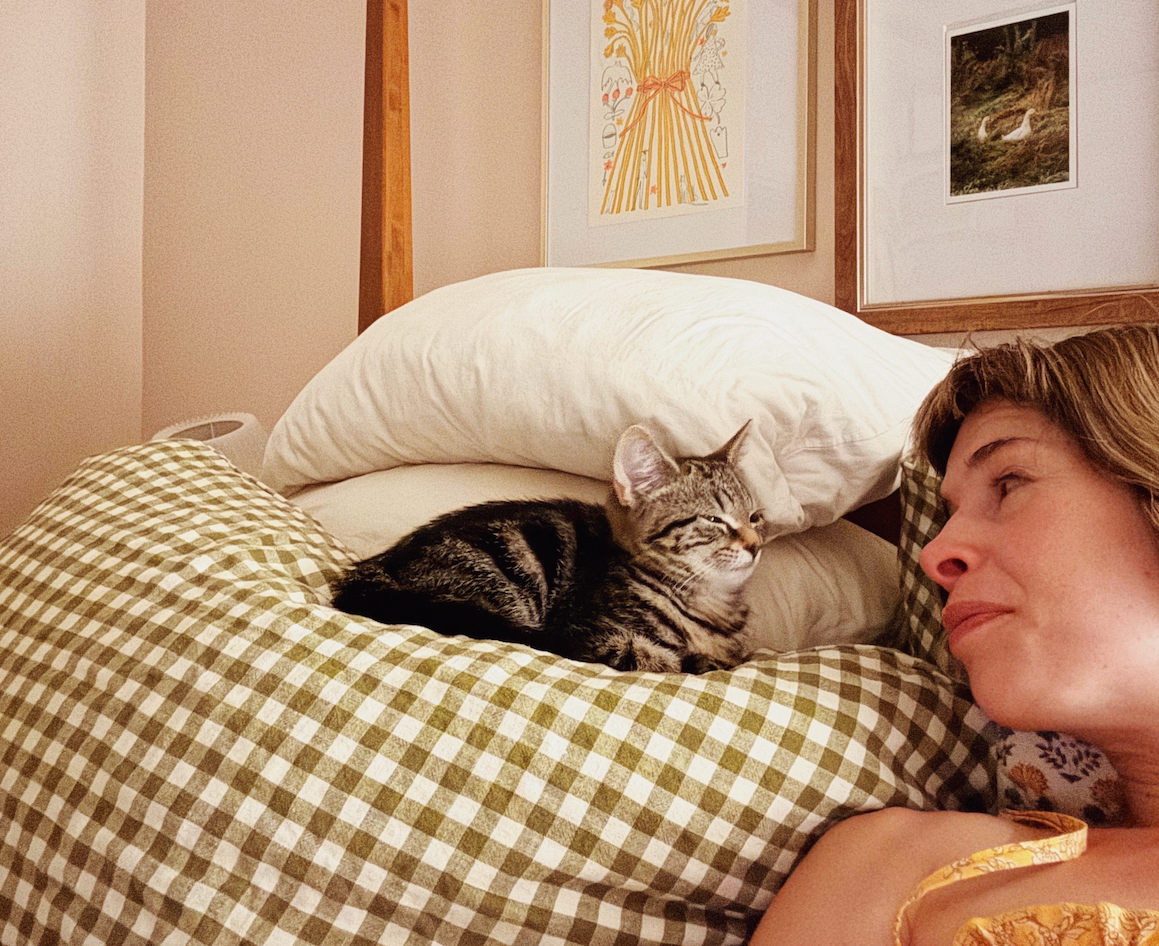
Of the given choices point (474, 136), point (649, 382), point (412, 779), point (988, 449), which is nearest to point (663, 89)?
point (474, 136)

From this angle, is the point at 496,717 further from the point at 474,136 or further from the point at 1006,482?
the point at 474,136

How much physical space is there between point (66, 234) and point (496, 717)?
229cm

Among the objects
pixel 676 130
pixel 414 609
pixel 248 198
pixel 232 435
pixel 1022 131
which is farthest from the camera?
pixel 248 198

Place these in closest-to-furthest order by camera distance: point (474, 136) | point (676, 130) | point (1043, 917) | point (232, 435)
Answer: point (1043, 917) < point (676, 130) < point (232, 435) < point (474, 136)

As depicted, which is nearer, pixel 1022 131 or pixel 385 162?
pixel 1022 131

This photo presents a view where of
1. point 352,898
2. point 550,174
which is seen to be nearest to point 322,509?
point 352,898

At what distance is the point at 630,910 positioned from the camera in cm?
72

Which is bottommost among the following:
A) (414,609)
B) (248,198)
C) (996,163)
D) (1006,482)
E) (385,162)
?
(414,609)

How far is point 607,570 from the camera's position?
1.12 meters

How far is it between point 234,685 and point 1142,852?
2.26ft

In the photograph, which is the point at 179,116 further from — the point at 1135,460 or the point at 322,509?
the point at 1135,460

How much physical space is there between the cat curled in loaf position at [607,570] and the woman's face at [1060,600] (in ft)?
1.00

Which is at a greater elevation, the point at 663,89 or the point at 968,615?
the point at 663,89

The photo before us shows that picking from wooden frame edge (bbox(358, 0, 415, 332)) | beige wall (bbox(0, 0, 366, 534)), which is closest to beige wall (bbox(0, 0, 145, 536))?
beige wall (bbox(0, 0, 366, 534))
